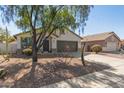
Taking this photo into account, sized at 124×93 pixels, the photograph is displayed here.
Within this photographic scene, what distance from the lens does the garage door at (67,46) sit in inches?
1109

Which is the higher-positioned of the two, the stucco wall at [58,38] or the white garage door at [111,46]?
the stucco wall at [58,38]

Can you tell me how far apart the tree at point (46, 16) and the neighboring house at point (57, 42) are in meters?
9.32

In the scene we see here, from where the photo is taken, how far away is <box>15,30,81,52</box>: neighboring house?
25.8 meters

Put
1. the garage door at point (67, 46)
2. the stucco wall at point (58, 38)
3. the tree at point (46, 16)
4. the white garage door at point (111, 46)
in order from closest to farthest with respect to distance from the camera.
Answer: the tree at point (46, 16) → the stucco wall at point (58, 38) → the garage door at point (67, 46) → the white garage door at point (111, 46)

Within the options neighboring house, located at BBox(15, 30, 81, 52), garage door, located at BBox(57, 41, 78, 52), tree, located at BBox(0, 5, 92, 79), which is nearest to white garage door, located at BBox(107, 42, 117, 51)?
neighboring house, located at BBox(15, 30, 81, 52)

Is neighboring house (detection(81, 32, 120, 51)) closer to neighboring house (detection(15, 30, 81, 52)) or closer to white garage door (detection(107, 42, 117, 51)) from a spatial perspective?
white garage door (detection(107, 42, 117, 51))

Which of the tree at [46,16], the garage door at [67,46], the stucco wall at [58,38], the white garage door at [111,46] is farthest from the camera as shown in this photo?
the white garage door at [111,46]

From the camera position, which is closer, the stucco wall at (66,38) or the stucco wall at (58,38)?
the stucco wall at (58,38)

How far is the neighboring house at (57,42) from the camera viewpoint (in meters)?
25.8

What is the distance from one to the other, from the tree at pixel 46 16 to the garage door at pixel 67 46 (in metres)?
12.2

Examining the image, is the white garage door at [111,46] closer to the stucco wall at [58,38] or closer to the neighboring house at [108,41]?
the neighboring house at [108,41]

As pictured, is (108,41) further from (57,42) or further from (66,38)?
(57,42)

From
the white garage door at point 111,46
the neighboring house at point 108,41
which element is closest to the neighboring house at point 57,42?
the neighboring house at point 108,41

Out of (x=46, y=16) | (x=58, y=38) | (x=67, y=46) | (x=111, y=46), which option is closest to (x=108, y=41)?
(x=111, y=46)
